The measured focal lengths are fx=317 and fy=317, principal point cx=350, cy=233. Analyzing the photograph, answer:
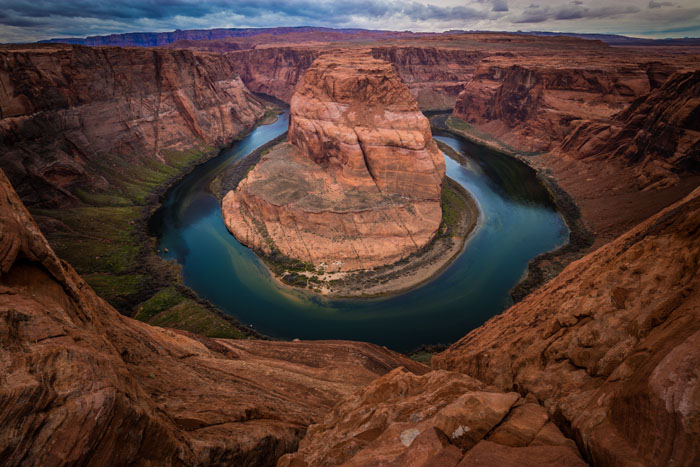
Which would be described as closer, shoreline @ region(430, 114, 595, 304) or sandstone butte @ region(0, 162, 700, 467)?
sandstone butte @ region(0, 162, 700, 467)

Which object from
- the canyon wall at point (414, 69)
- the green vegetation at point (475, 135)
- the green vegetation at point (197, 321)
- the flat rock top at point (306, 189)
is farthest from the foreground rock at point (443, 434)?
the canyon wall at point (414, 69)

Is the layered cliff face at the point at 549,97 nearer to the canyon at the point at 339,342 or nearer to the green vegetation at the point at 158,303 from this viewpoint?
the canyon at the point at 339,342

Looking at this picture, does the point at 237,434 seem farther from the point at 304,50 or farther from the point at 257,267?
the point at 304,50

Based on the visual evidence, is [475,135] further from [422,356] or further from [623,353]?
[623,353]

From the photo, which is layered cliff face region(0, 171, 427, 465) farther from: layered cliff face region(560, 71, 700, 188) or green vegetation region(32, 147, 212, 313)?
layered cliff face region(560, 71, 700, 188)

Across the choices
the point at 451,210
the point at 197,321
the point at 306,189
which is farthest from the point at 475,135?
the point at 197,321

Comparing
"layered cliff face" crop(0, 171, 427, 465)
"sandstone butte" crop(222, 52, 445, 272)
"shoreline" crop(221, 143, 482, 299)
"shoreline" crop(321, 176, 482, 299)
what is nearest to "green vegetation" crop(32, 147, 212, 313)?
"sandstone butte" crop(222, 52, 445, 272)
